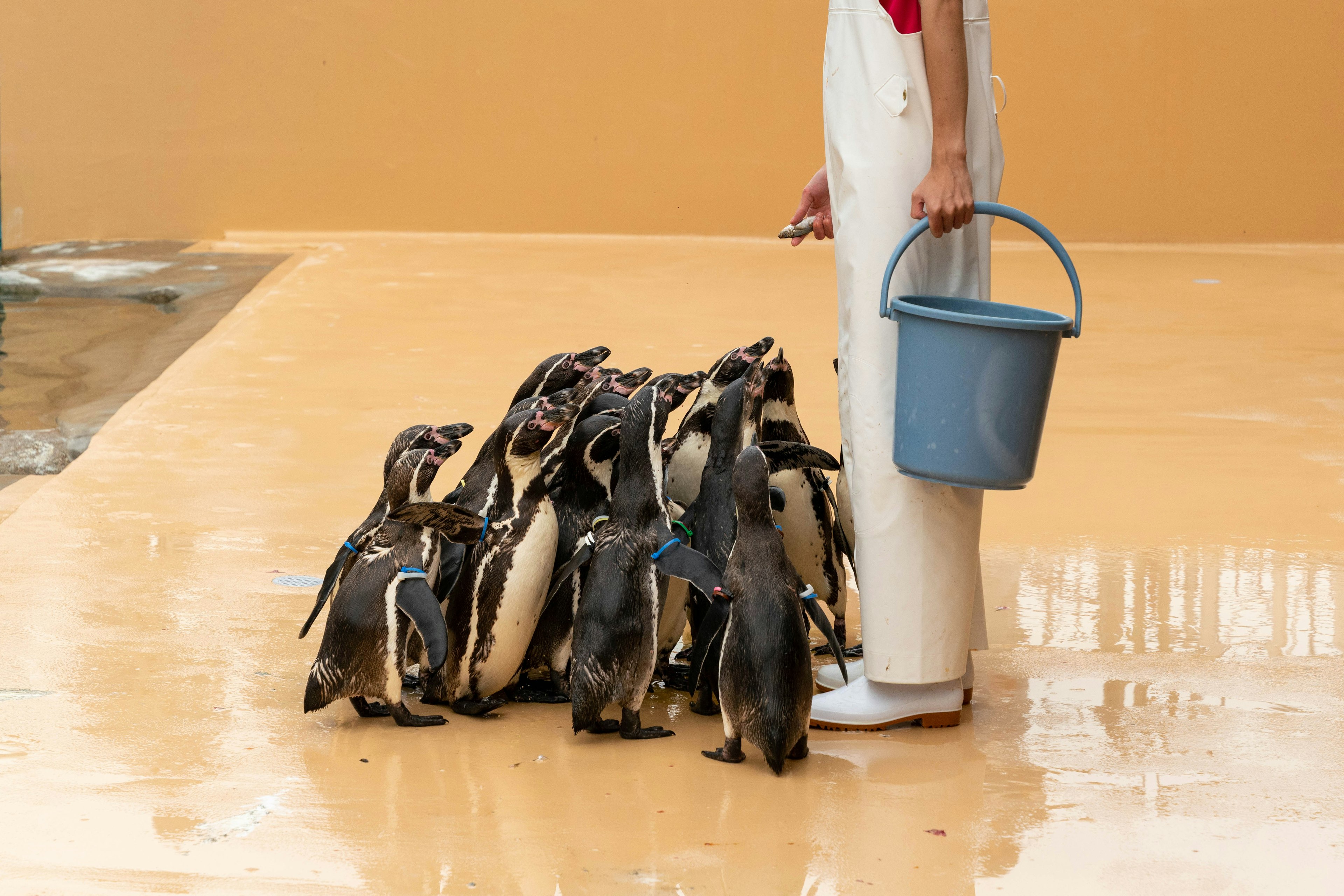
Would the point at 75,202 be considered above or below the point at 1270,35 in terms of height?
below

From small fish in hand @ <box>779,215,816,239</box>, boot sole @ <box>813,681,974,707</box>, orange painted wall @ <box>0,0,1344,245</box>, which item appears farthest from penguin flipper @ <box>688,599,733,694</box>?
orange painted wall @ <box>0,0,1344,245</box>

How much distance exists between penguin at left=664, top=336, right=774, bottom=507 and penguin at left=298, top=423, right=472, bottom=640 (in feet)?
1.82

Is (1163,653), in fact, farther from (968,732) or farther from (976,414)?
(976,414)

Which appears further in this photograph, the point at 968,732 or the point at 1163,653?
the point at 1163,653

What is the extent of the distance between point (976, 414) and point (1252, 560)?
1809 mm

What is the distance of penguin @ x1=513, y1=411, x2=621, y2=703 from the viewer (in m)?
2.86

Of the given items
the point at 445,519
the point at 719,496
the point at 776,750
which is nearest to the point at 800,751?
the point at 776,750

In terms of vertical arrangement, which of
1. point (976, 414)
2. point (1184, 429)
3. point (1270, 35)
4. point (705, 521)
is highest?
point (1270, 35)

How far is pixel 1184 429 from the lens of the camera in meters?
5.36

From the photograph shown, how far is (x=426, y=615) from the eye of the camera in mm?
2564

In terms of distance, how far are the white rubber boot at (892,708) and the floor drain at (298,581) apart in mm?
1492

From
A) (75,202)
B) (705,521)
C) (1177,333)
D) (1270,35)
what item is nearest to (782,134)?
(1270,35)

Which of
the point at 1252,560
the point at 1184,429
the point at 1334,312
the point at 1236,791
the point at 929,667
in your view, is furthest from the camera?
the point at 1334,312

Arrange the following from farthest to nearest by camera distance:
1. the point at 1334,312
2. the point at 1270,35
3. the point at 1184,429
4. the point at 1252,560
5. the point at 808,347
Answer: the point at 1270,35 < the point at 1334,312 < the point at 808,347 < the point at 1184,429 < the point at 1252,560
